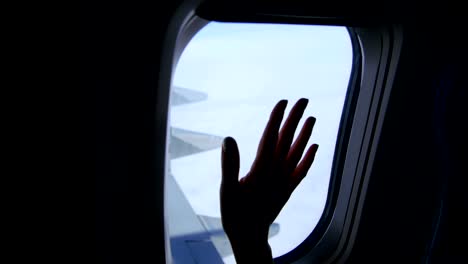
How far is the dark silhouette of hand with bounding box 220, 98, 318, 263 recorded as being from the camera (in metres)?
0.85

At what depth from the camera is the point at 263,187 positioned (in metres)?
0.89

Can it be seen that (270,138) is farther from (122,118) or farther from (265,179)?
(122,118)

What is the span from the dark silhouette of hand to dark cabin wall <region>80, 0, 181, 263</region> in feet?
0.90

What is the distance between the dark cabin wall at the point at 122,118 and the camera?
89cm

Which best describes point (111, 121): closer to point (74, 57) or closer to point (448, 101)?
point (74, 57)

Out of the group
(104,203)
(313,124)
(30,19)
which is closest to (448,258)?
(313,124)

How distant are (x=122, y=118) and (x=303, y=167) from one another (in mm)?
522

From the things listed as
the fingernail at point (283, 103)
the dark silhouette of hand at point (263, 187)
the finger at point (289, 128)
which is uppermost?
the fingernail at point (283, 103)

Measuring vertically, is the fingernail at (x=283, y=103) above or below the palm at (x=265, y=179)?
above

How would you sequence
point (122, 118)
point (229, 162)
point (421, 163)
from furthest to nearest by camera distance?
point (421, 163)
point (122, 118)
point (229, 162)

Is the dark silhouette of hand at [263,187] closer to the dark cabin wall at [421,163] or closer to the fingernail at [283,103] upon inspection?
the fingernail at [283,103]

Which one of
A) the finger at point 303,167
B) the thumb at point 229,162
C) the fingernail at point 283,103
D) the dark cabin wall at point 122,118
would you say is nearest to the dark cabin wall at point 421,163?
the finger at point 303,167

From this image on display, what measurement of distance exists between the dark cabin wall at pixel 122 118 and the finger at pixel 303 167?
0.40 m

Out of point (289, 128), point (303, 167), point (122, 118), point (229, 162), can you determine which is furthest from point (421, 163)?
point (122, 118)
